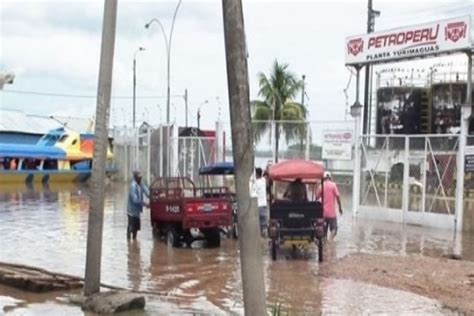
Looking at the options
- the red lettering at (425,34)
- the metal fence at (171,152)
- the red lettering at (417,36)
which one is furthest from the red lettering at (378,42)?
the metal fence at (171,152)

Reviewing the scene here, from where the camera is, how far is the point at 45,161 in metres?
52.6

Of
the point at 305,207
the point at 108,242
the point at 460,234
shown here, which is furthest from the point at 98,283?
the point at 460,234

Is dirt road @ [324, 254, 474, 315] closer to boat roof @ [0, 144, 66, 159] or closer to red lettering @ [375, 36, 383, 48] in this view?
red lettering @ [375, 36, 383, 48]

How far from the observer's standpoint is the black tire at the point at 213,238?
1875cm

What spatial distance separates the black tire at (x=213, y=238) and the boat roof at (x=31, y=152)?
33.3m

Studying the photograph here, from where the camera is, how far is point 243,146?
613cm

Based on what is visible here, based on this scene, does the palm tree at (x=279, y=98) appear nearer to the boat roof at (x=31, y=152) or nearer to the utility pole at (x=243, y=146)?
the boat roof at (x=31, y=152)

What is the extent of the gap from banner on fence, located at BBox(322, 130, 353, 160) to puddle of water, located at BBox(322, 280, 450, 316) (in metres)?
14.8

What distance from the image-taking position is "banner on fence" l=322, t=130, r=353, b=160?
27.8 metres

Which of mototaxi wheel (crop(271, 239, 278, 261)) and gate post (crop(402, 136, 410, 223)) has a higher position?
gate post (crop(402, 136, 410, 223))

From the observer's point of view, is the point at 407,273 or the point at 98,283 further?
the point at 407,273

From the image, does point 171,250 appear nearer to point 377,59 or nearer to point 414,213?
point 414,213

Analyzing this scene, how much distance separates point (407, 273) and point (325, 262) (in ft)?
6.86

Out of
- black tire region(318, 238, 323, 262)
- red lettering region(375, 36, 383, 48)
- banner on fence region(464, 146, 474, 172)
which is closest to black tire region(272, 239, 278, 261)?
black tire region(318, 238, 323, 262)
